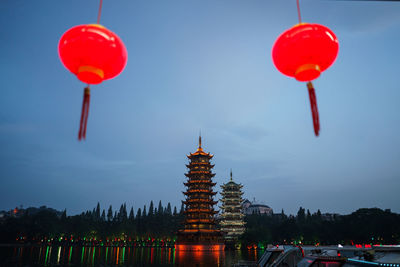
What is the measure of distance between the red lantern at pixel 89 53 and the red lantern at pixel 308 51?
2107 mm

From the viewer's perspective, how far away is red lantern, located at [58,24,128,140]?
3.20 m

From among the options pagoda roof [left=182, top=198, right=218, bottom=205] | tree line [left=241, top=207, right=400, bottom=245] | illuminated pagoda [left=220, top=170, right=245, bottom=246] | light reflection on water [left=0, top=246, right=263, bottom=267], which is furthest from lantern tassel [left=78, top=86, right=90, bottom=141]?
illuminated pagoda [left=220, top=170, right=245, bottom=246]

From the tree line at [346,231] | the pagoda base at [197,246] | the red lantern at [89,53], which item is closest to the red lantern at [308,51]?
the red lantern at [89,53]

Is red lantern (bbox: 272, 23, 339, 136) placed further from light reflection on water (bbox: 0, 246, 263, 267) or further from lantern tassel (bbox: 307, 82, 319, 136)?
light reflection on water (bbox: 0, 246, 263, 267)

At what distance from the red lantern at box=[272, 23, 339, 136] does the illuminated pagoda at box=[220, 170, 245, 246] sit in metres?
58.0

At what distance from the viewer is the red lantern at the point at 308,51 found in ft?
10.8

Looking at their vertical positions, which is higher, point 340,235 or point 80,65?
point 80,65

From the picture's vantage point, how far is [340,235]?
47.3 m

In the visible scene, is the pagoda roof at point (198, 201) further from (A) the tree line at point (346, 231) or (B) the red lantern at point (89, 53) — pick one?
(B) the red lantern at point (89, 53)

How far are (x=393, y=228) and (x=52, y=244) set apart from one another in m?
77.5

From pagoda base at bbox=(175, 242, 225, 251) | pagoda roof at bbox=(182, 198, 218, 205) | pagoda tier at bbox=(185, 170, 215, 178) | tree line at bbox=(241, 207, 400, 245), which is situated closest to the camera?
pagoda base at bbox=(175, 242, 225, 251)

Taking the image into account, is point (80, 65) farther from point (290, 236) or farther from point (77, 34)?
point (290, 236)

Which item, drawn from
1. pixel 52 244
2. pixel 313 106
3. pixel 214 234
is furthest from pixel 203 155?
pixel 52 244

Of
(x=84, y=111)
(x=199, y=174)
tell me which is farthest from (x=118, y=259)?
(x=84, y=111)
